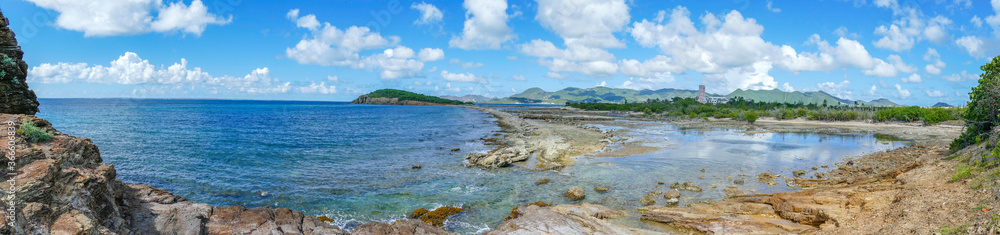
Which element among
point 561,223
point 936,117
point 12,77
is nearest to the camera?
point 12,77

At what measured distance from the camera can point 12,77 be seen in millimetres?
9656

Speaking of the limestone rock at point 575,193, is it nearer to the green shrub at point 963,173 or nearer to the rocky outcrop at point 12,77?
the green shrub at point 963,173

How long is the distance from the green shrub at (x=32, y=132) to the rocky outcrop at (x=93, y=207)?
0.14 meters

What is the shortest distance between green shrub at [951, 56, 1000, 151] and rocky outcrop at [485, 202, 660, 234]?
1771 cm

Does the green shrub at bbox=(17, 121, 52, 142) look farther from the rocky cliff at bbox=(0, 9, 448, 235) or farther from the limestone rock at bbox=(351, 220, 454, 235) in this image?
the limestone rock at bbox=(351, 220, 454, 235)

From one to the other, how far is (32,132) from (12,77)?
293cm

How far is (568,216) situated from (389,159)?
19.6 metres

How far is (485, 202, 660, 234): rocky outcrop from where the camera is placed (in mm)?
11562

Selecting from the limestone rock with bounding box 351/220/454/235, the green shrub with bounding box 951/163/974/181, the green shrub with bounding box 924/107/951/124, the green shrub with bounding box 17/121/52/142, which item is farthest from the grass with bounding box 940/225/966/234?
the green shrub with bounding box 924/107/951/124

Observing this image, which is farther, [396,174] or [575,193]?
[396,174]

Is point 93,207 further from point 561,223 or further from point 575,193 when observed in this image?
point 575,193

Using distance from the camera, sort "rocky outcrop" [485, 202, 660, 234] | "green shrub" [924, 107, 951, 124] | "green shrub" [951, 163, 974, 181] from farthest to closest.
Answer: "green shrub" [924, 107, 951, 124]
"rocky outcrop" [485, 202, 660, 234]
"green shrub" [951, 163, 974, 181]

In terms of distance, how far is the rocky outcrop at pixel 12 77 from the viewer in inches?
362

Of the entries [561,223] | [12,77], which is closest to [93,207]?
[12,77]
